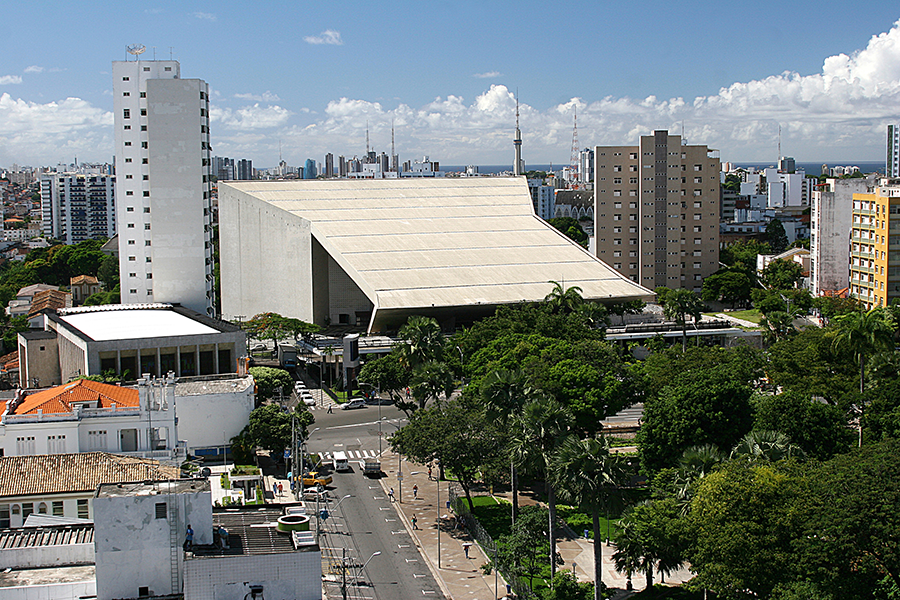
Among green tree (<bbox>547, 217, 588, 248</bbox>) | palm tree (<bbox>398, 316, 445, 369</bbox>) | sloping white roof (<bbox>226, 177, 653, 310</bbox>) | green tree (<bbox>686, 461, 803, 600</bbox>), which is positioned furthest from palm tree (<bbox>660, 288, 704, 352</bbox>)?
green tree (<bbox>547, 217, 588, 248</bbox>)

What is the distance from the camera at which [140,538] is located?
3091cm

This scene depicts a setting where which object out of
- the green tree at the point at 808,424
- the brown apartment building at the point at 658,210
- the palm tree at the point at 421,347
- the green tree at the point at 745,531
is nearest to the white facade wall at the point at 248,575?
the green tree at the point at 745,531

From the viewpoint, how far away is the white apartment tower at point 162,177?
9256 centimetres

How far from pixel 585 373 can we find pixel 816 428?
46.1 feet

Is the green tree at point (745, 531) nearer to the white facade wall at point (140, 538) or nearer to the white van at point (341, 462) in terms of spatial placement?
the white facade wall at point (140, 538)

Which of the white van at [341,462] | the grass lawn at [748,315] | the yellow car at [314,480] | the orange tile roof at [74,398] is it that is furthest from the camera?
the grass lawn at [748,315]

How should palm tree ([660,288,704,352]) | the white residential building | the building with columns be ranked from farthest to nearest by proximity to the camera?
the white residential building
palm tree ([660,288,704,352])
the building with columns

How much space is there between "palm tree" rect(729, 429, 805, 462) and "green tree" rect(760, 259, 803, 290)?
86.3m

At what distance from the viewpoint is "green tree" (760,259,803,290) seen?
13338 cm

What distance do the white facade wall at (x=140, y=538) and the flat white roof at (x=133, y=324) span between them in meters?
46.0

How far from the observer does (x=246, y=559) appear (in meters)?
29.6

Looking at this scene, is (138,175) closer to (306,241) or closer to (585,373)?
(306,241)

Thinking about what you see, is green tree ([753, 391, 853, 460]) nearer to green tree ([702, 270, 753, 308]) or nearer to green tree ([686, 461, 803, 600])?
green tree ([686, 461, 803, 600])

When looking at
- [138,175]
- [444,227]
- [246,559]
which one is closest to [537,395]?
[246,559]
